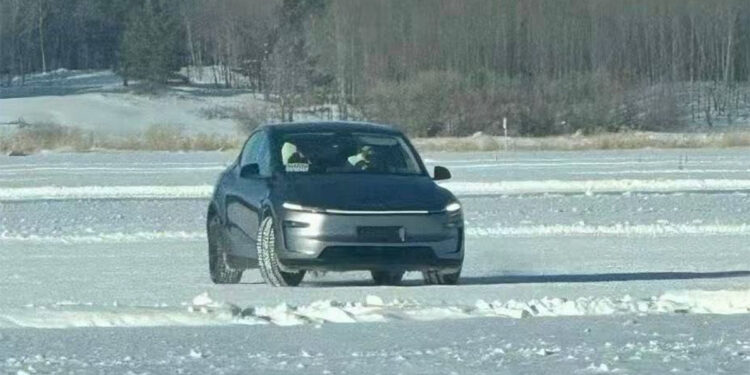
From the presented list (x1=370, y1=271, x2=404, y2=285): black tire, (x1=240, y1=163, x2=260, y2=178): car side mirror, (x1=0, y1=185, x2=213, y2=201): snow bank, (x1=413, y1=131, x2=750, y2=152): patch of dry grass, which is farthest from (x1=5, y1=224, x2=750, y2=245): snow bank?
(x1=413, y1=131, x2=750, y2=152): patch of dry grass

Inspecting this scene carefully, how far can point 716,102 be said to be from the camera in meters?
88.2

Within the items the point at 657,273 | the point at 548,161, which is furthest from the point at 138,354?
the point at 548,161

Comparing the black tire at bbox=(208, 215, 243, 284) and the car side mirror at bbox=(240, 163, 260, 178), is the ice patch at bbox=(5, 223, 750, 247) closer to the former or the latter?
the black tire at bbox=(208, 215, 243, 284)

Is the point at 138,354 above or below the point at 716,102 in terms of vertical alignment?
above

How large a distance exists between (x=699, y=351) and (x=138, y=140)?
5378 centimetres

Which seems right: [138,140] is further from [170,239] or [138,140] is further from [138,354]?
[138,354]

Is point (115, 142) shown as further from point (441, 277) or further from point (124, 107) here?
point (441, 277)

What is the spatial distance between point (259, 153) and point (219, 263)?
41.9 inches

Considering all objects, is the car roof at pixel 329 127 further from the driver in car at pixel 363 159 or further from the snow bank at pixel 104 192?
the snow bank at pixel 104 192

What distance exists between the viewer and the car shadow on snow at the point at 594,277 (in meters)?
14.1

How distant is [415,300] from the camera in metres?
11.8

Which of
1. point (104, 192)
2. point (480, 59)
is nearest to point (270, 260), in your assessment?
point (104, 192)

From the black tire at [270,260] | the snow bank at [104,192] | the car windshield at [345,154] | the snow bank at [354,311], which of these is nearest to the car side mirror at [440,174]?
the car windshield at [345,154]

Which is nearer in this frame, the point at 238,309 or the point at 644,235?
the point at 238,309
